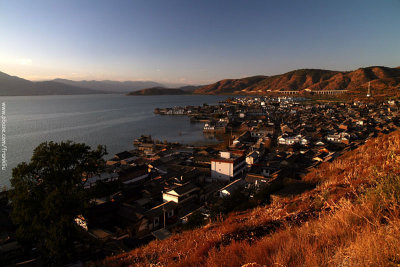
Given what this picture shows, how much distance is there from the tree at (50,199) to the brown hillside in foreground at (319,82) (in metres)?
83.9

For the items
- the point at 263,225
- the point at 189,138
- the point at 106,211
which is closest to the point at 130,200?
the point at 106,211

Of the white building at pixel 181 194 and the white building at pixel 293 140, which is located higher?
the white building at pixel 293 140

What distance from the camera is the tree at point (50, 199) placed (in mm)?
5891

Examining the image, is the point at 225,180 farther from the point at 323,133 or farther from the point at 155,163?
the point at 323,133

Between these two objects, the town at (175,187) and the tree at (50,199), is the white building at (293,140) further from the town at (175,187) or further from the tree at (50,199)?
the tree at (50,199)

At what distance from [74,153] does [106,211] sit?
4.11 meters

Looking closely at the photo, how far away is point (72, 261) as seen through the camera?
6.60 m

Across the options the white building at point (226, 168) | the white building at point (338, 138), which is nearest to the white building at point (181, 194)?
the white building at point (226, 168)

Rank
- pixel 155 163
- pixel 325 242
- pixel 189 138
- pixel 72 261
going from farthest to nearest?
1. pixel 189 138
2. pixel 155 163
3. pixel 72 261
4. pixel 325 242

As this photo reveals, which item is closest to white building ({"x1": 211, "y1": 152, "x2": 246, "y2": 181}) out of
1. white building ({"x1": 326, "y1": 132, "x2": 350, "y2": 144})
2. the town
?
the town

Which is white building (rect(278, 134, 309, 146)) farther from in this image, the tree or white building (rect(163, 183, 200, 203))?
the tree

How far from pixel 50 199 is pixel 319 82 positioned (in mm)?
146304

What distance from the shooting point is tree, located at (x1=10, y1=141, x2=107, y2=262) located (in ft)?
19.3

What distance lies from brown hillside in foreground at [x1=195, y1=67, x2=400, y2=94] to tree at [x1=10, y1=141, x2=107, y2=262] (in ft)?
→ 275
